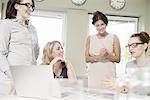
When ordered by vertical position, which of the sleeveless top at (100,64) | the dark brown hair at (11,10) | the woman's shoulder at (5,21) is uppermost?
the dark brown hair at (11,10)

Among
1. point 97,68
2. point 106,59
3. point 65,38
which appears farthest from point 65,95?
point 65,38

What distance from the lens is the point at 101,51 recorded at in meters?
3.30

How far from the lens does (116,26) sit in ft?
20.0

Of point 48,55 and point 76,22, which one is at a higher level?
point 76,22

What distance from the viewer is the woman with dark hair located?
3.12 meters

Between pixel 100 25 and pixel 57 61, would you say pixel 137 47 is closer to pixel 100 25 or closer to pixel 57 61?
pixel 100 25

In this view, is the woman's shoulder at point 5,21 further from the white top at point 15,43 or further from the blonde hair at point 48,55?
the blonde hair at point 48,55

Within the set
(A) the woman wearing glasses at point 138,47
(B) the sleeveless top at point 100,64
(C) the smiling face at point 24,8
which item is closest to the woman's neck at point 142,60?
(A) the woman wearing glasses at point 138,47

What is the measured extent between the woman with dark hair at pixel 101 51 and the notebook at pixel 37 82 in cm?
159

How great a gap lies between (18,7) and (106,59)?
164cm

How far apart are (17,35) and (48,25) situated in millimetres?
3896

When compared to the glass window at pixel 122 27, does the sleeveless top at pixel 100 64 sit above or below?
below

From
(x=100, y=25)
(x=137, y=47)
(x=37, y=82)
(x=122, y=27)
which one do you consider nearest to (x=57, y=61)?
(x=100, y=25)

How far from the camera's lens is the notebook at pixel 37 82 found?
1.43 metres
